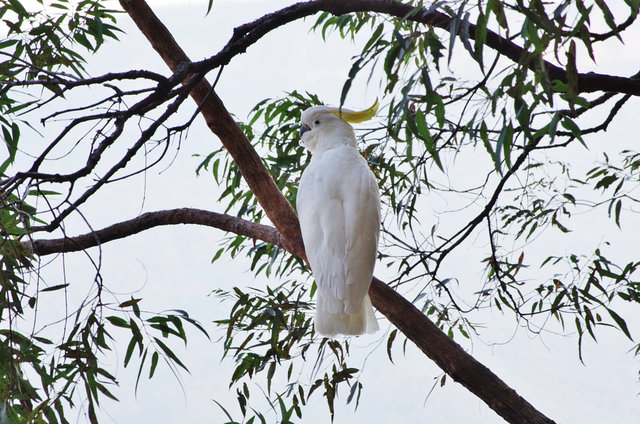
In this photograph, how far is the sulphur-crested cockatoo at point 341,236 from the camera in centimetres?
162

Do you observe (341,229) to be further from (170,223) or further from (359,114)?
(170,223)

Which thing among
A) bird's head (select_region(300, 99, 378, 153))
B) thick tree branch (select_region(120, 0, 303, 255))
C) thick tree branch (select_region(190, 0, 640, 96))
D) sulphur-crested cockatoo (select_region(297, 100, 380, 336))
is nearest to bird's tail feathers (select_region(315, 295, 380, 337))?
sulphur-crested cockatoo (select_region(297, 100, 380, 336))

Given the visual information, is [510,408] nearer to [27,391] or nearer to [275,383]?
[27,391]

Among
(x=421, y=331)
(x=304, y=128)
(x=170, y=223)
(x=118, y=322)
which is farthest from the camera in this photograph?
(x=304, y=128)

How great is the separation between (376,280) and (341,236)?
6.8 inches

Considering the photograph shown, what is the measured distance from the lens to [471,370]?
161cm

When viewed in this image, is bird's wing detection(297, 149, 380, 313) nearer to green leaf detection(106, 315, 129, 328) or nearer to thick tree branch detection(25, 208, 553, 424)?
thick tree branch detection(25, 208, 553, 424)

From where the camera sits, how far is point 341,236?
165 cm

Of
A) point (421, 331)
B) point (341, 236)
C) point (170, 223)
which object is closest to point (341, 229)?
point (341, 236)

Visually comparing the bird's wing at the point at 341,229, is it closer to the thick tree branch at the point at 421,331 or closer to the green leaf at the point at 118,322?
the thick tree branch at the point at 421,331

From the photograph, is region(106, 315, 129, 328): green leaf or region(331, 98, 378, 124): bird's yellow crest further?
region(331, 98, 378, 124): bird's yellow crest

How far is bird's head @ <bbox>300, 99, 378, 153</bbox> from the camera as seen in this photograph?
6.20 ft

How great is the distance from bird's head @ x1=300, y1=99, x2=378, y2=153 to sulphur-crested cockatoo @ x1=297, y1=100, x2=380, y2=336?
0.36 feet

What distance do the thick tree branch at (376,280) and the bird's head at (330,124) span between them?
0.24m
